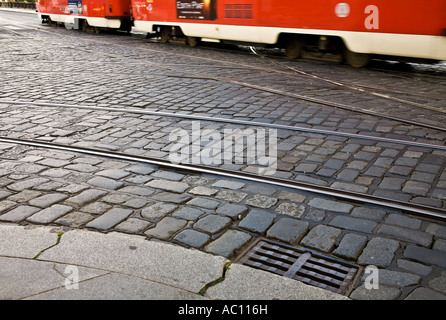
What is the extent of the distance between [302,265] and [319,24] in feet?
27.3

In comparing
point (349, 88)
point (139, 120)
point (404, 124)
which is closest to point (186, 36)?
point (349, 88)

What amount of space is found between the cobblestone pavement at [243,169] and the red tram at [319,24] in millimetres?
761

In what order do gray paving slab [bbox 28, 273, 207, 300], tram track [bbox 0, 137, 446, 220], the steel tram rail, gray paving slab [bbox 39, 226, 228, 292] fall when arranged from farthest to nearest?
the steel tram rail < tram track [bbox 0, 137, 446, 220] < gray paving slab [bbox 39, 226, 228, 292] < gray paving slab [bbox 28, 273, 207, 300]

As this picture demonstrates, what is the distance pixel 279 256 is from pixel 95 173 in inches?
83.1

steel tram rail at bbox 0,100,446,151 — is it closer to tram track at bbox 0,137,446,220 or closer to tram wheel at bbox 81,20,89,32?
tram track at bbox 0,137,446,220

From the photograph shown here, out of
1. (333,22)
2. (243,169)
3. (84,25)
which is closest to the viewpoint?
(243,169)

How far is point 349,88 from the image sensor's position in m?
7.71

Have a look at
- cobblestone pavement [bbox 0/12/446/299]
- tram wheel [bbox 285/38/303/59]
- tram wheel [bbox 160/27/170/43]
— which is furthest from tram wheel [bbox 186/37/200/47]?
cobblestone pavement [bbox 0/12/446/299]

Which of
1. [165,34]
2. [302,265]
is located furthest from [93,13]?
[302,265]

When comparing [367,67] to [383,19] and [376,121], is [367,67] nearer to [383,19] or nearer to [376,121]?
[383,19]

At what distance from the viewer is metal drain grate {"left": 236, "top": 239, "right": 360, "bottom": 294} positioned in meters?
2.73

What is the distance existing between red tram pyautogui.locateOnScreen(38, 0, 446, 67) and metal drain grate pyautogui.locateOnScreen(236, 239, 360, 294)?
6.94 m

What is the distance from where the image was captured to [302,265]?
2.89 meters

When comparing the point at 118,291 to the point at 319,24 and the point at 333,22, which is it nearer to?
the point at 333,22
